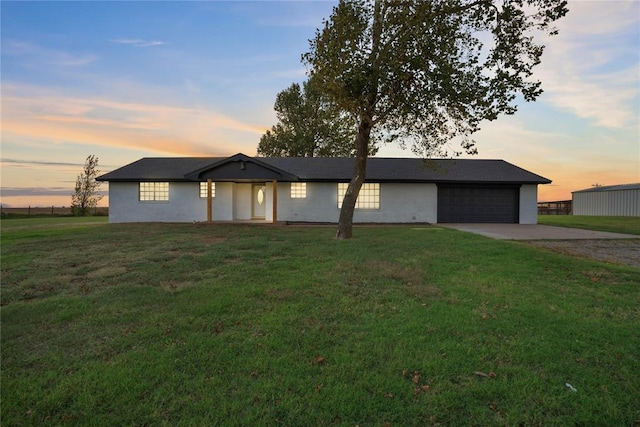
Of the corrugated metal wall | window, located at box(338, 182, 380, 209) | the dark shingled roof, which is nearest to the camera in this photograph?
the dark shingled roof

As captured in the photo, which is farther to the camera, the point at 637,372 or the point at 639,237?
the point at 639,237

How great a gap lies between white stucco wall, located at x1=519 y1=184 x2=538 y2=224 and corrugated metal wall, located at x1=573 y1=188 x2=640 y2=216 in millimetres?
16975

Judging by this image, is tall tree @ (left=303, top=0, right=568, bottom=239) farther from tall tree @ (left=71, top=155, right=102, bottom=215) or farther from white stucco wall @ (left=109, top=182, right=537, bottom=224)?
tall tree @ (left=71, top=155, right=102, bottom=215)

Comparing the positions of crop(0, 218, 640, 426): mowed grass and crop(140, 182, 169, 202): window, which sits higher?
crop(140, 182, 169, 202): window

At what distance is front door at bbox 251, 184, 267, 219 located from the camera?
22.3m

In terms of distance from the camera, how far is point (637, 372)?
359 cm

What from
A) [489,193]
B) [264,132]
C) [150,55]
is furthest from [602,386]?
[264,132]

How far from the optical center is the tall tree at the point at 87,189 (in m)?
39.5

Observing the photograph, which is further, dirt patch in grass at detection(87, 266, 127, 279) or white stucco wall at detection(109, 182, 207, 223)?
white stucco wall at detection(109, 182, 207, 223)

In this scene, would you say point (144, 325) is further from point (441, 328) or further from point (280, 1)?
point (280, 1)

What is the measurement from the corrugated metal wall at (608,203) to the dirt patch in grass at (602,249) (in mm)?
23722

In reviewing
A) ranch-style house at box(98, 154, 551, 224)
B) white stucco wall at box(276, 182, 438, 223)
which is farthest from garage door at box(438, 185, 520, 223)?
white stucco wall at box(276, 182, 438, 223)

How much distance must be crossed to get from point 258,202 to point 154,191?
20.4 feet

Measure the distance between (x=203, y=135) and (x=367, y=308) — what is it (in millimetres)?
19358
